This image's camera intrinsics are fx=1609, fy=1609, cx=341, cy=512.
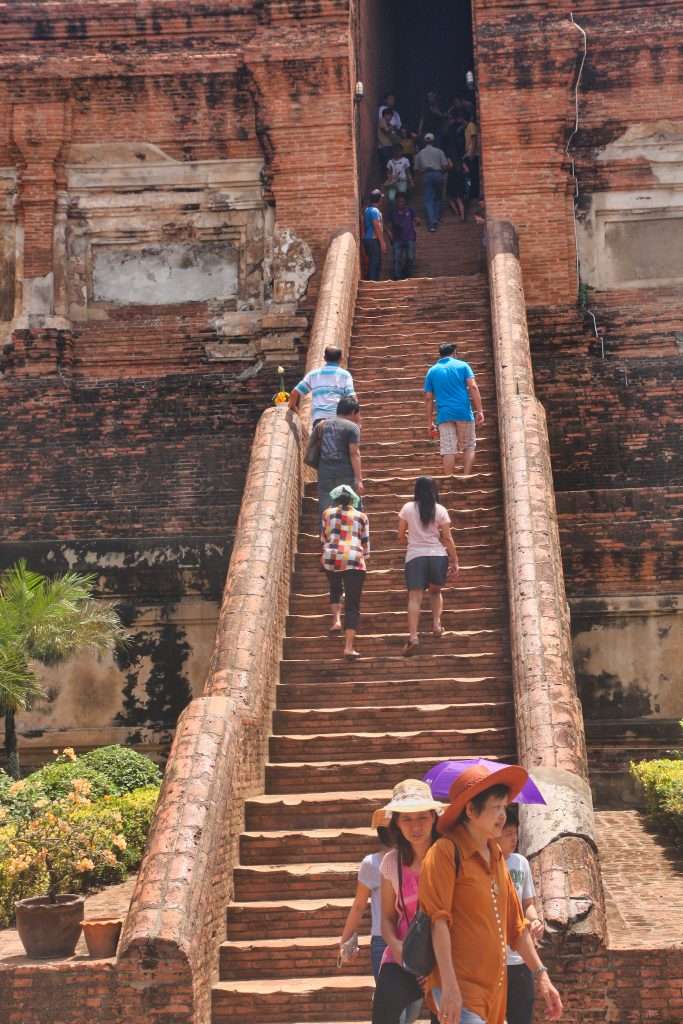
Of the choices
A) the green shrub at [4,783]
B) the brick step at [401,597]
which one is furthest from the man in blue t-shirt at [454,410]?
the green shrub at [4,783]

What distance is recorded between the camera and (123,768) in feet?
36.3

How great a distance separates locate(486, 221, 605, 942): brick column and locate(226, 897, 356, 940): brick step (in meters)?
0.97

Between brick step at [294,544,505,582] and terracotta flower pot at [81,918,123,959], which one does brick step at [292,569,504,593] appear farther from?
terracotta flower pot at [81,918,123,959]

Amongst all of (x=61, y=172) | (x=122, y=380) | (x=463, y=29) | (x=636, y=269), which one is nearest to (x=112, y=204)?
(x=61, y=172)

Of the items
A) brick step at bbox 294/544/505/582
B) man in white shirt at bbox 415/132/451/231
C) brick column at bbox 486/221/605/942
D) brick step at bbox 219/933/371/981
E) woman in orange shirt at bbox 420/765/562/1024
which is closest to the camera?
woman in orange shirt at bbox 420/765/562/1024

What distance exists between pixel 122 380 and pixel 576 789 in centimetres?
1047

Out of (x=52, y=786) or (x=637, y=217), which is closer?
(x=52, y=786)

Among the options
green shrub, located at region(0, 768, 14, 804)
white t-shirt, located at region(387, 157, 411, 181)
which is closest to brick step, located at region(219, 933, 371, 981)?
green shrub, located at region(0, 768, 14, 804)

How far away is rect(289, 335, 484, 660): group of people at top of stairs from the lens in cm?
941

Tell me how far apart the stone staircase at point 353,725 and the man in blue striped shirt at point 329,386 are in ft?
1.88

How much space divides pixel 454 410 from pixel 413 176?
33.5ft

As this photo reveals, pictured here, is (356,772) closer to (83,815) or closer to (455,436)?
(83,815)

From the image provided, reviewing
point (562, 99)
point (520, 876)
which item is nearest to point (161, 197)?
point (562, 99)

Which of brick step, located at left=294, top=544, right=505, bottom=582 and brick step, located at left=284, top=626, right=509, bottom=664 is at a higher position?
brick step, located at left=294, top=544, right=505, bottom=582
